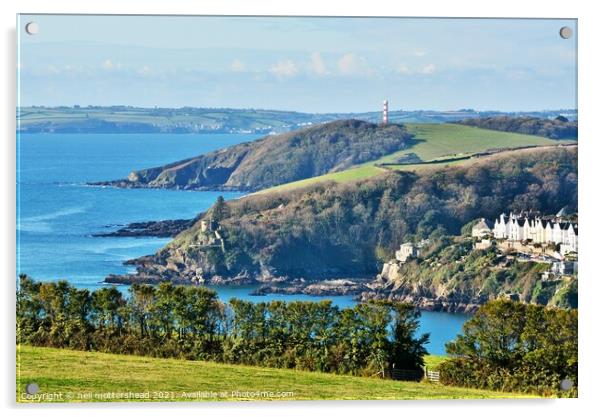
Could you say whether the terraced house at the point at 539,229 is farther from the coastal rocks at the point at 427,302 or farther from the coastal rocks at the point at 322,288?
the coastal rocks at the point at 322,288

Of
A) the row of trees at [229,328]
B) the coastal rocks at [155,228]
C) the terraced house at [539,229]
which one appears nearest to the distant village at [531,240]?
the terraced house at [539,229]

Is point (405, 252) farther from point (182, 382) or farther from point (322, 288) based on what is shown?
point (182, 382)

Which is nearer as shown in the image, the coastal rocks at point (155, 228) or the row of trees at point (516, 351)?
the row of trees at point (516, 351)

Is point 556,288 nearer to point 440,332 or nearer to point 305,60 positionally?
point 440,332

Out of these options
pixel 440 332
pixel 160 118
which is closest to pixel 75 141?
pixel 160 118

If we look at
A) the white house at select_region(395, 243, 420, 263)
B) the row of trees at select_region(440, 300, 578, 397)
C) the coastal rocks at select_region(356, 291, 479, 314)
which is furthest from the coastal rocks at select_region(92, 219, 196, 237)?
the row of trees at select_region(440, 300, 578, 397)

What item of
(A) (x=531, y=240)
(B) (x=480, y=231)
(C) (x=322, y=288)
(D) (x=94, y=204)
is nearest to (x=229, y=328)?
(C) (x=322, y=288)
